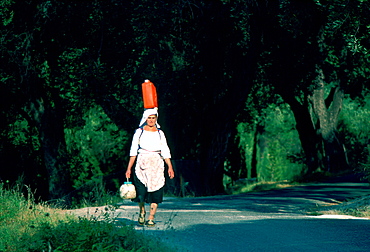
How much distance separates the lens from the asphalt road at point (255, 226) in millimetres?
9219

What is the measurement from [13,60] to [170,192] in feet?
18.1

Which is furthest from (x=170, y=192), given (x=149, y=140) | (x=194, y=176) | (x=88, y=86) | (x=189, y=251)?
(x=189, y=251)

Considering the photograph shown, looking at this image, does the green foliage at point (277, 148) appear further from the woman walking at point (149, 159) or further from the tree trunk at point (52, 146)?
the woman walking at point (149, 159)

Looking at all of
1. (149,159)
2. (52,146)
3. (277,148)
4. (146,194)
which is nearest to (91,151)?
(52,146)

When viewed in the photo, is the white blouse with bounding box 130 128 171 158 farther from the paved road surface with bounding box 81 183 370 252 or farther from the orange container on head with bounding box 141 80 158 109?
the paved road surface with bounding box 81 183 370 252

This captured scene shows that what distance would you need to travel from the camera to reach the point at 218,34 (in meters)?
19.9

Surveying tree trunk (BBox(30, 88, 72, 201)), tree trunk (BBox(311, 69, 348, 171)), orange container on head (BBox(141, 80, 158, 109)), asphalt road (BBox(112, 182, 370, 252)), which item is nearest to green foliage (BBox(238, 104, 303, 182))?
tree trunk (BBox(311, 69, 348, 171))

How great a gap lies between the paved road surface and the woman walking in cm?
44

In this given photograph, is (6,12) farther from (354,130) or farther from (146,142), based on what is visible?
(354,130)

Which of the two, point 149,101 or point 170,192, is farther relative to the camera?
point 170,192

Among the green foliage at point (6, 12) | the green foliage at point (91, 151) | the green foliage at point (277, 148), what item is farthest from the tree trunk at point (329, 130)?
the green foliage at point (277, 148)

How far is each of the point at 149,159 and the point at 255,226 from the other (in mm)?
1947

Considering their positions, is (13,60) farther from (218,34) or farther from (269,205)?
(269,205)

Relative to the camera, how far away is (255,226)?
1098 cm
